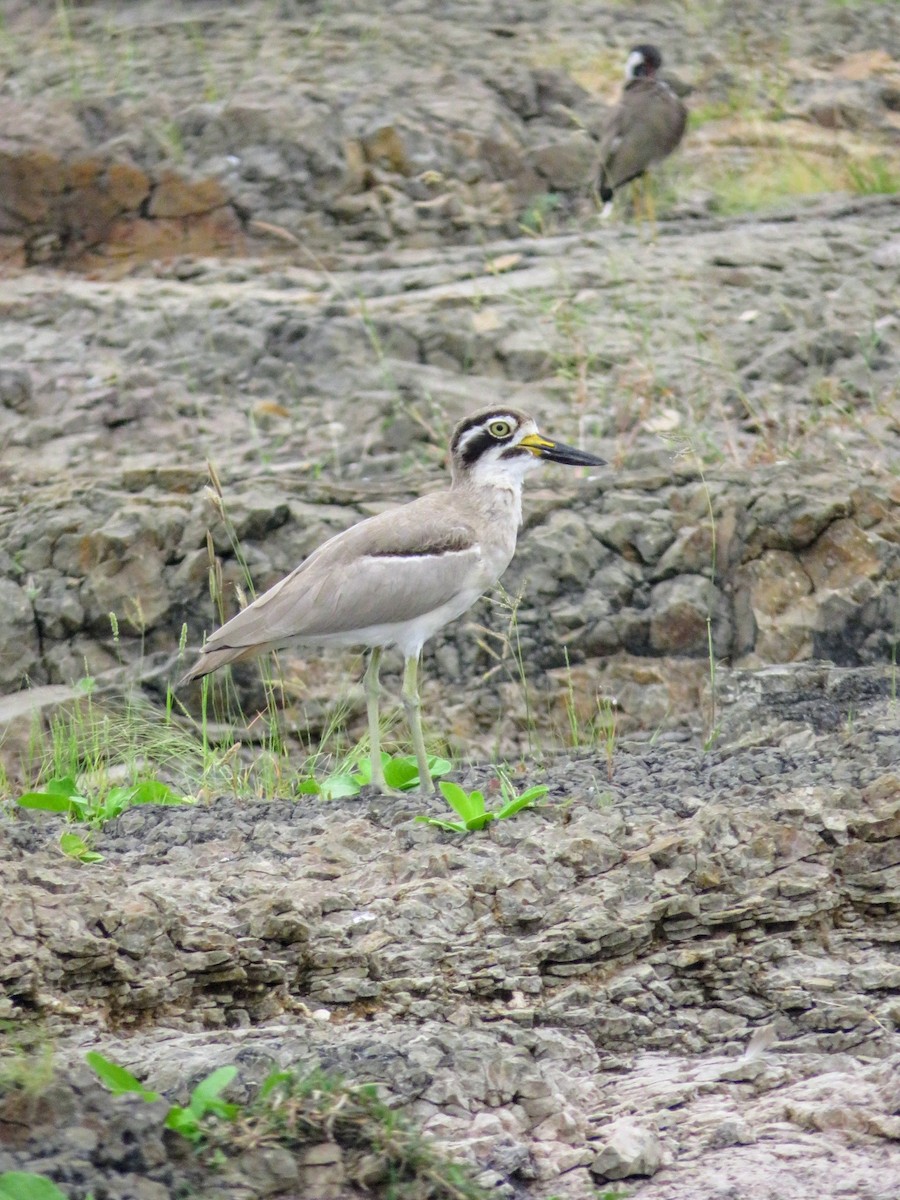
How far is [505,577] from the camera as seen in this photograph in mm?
7305

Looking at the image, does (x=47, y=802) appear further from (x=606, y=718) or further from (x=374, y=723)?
(x=606, y=718)

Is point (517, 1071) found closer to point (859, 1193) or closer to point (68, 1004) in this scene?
point (859, 1193)

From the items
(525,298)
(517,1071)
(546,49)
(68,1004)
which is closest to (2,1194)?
(68,1004)

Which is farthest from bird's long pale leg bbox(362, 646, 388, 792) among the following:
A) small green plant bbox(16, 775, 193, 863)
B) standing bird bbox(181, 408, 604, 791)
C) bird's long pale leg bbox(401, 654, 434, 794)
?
small green plant bbox(16, 775, 193, 863)

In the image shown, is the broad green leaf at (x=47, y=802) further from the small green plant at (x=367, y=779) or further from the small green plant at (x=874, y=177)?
the small green plant at (x=874, y=177)

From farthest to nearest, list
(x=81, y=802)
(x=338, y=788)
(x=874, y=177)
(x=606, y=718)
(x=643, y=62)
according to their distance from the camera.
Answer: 1. (x=643, y=62)
2. (x=874, y=177)
3. (x=606, y=718)
4. (x=338, y=788)
5. (x=81, y=802)

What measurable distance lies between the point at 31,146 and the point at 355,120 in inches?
80.6

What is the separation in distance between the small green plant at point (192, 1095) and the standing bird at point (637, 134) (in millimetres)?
8273

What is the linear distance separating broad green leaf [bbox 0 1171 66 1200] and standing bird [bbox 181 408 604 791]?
2.62 meters

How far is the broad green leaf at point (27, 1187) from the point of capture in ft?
9.88

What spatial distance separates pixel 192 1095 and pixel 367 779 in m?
2.46

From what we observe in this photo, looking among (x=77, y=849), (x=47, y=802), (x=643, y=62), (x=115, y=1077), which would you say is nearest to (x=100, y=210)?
(x=643, y=62)

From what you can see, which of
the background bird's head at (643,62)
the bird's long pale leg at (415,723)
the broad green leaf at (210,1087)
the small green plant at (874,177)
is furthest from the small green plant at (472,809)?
the background bird's head at (643,62)

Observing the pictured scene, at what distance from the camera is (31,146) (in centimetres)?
1052
